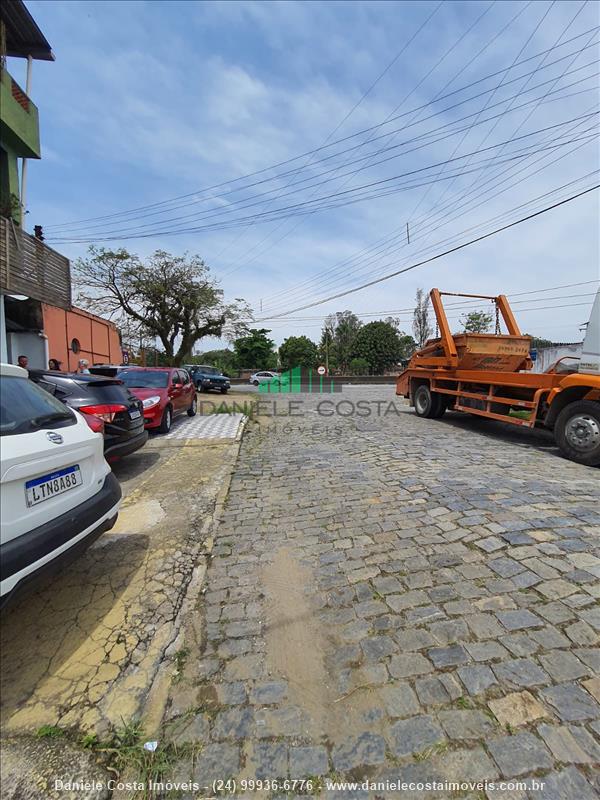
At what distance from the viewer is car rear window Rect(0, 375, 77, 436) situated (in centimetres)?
223

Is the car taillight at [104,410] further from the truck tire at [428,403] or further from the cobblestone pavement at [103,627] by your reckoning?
the truck tire at [428,403]

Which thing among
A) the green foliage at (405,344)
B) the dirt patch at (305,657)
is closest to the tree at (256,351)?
the green foliage at (405,344)

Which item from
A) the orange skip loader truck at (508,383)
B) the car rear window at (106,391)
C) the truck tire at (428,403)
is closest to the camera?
the car rear window at (106,391)

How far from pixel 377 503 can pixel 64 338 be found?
1535 cm

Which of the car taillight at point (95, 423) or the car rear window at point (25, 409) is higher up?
the car rear window at point (25, 409)

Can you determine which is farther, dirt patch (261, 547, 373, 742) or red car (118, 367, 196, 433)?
red car (118, 367, 196, 433)

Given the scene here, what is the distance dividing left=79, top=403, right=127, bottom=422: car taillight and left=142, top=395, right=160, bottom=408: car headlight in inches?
119

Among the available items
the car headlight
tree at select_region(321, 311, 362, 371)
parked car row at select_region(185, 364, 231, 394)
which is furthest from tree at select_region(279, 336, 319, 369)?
the car headlight

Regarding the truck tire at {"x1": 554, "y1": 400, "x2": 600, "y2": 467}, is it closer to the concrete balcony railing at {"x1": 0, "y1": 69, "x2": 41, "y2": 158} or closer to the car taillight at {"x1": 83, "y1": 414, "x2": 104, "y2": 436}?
the car taillight at {"x1": 83, "y1": 414, "x2": 104, "y2": 436}

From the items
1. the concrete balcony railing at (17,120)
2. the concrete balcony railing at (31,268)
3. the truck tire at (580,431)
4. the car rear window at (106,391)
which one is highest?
the concrete balcony railing at (17,120)

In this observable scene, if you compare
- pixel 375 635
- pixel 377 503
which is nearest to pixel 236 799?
pixel 375 635

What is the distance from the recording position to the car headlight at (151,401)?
815 centimetres

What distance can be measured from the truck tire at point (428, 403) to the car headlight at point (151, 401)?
276 inches

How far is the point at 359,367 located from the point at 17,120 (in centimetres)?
4532
